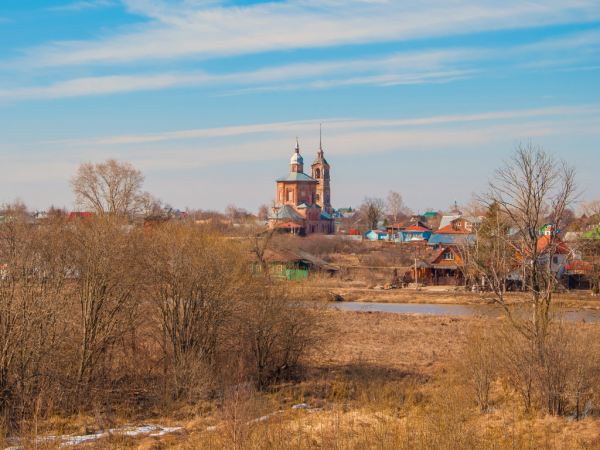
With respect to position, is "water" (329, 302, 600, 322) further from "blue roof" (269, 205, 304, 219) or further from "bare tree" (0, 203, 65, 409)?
"blue roof" (269, 205, 304, 219)

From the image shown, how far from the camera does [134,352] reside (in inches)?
591

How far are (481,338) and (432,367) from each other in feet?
12.9

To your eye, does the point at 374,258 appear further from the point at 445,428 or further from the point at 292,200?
the point at 445,428

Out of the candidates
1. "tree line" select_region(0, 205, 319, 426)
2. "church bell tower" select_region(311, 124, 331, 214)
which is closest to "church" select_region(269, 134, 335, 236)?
"church bell tower" select_region(311, 124, 331, 214)

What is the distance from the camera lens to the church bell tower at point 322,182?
104938mm

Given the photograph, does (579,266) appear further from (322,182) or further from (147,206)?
(322,182)

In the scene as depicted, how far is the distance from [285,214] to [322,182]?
30473mm

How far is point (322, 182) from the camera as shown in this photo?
105 metres

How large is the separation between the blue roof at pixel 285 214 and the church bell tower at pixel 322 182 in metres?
25.4

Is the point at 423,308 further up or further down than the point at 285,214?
further down

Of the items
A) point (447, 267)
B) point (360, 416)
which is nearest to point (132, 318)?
point (360, 416)

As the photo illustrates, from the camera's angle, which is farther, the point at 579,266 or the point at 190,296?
the point at 579,266

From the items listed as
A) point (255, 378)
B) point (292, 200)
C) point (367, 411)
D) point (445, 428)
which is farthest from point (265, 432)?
point (292, 200)

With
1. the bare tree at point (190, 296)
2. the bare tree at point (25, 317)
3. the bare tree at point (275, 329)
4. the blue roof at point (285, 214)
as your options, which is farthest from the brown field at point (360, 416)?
the blue roof at point (285, 214)
